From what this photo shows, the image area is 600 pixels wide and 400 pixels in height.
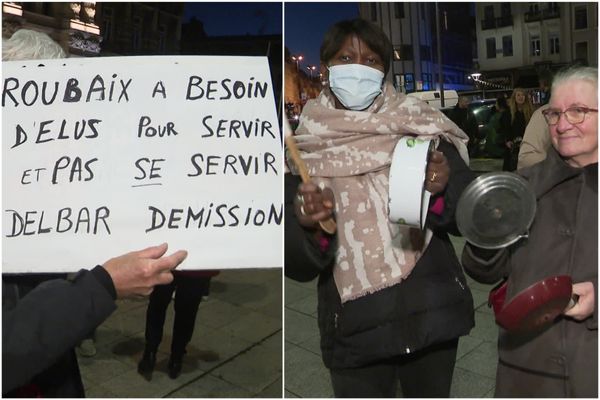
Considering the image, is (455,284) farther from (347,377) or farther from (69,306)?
(69,306)

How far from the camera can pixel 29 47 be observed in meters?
1.50

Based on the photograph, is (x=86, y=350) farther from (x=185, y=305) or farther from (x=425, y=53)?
(x=425, y=53)

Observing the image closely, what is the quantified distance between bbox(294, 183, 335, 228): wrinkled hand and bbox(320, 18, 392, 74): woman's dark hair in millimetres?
558

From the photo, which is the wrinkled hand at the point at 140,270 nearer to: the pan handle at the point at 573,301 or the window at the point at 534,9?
the pan handle at the point at 573,301

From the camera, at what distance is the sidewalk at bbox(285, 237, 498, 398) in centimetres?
297

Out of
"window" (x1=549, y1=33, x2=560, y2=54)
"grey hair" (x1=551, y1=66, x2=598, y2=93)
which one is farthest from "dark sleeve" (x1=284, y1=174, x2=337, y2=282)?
"window" (x1=549, y1=33, x2=560, y2=54)

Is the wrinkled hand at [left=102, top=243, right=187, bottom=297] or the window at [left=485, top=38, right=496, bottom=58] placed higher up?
the window at [left=485, top=38, right=496, bottom=58]

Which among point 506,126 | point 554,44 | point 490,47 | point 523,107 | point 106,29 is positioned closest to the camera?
point 523,107

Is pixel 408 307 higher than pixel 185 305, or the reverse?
pixel 408 307

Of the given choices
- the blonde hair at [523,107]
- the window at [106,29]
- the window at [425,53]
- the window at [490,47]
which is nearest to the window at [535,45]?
the window at [490,47]

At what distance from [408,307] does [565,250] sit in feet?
1.56

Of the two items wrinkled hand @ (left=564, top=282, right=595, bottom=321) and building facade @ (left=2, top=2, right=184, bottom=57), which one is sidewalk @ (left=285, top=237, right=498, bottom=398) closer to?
wrinkled hand @ (left=564, top=282, right=595, bottom=321)

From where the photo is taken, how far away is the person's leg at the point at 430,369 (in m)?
1.64

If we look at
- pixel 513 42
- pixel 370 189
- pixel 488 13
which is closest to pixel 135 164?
pixel 370 189
